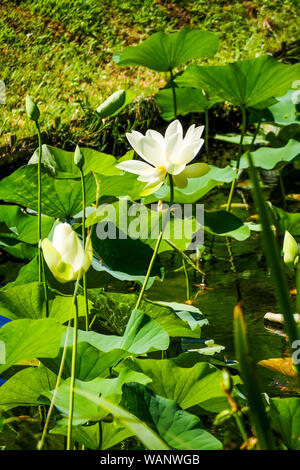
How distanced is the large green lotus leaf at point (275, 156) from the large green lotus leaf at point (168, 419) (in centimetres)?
134

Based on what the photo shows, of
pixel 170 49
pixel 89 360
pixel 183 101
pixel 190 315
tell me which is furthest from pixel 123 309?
pixel 183 101

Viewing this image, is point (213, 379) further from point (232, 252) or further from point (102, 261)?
point (232, 252)

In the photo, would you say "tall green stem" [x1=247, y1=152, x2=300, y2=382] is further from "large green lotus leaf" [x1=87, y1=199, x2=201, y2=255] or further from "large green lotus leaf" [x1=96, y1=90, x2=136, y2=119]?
"large green lotus leaf" [x1=96, y1=90, x2=136, y2=119]

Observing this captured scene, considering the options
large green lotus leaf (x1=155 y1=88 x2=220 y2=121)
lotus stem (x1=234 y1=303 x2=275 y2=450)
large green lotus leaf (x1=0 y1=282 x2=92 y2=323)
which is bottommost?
large green lotus leaf (x1=155 y1=88 x2=220 y2=121)

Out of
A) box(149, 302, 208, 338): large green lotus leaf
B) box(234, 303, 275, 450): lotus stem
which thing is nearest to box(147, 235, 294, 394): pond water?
box(149, 302, 208, 338): large green lotus leaf

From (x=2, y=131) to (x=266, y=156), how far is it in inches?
43.9

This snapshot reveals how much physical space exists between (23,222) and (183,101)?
1.02 m

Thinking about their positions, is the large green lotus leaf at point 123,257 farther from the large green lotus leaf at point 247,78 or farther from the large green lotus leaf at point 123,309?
the large green lotus leaf at point 247,78

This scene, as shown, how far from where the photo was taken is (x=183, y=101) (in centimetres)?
212

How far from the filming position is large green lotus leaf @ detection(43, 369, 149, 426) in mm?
712

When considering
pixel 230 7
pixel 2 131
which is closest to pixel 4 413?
pixel 2 131

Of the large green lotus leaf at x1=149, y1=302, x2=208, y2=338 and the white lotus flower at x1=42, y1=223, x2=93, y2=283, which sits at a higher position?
the white lotus flower at x1=42, y1=223, x2=93, y2=283

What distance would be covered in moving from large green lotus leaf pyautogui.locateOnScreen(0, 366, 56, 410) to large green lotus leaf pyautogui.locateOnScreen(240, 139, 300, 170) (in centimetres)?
126
